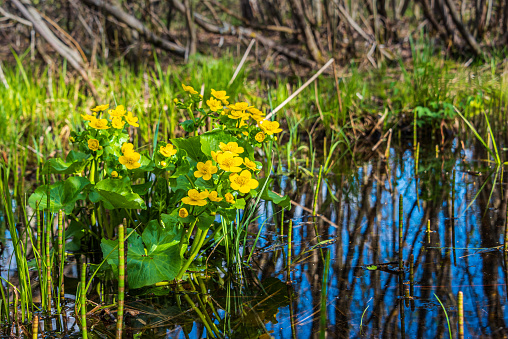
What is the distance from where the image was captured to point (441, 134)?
336 cm

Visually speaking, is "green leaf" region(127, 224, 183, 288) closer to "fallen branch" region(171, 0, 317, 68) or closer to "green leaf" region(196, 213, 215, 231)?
"green leaf" region(196, 213, 215, 231)

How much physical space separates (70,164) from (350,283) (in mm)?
1091

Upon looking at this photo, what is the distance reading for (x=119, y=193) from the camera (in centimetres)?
154

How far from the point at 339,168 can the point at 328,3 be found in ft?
11.4

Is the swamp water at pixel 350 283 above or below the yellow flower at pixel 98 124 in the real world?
below

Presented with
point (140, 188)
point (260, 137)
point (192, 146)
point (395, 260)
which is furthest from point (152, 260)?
point (395, 260)

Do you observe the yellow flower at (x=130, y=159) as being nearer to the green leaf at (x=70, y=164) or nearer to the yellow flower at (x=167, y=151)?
the yellow flower at (x=167, y=151)

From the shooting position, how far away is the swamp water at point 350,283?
125cm

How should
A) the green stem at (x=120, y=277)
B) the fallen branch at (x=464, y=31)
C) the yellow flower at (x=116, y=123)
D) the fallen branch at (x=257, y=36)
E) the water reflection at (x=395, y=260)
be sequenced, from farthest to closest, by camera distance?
the fallen branch at (x=257, y=36)
the fallen branch at (x=464, y=31)
the yellow flower at (x=116, y=123)
the water reflection at (x=395, y=260)
the green stem at (x=120, y=277)

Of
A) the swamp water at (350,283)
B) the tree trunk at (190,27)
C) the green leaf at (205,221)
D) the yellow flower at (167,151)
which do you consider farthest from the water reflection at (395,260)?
the tree trunk at (190,27)

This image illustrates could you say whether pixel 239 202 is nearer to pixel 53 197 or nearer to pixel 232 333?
pixel 232 333

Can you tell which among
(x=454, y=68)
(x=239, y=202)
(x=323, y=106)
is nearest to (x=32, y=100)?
(x=323, y=106)

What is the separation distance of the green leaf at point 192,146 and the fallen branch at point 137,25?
405 centimetres

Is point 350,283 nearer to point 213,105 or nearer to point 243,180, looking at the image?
point 243,180
